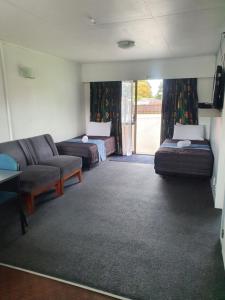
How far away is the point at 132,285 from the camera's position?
5.57 ft

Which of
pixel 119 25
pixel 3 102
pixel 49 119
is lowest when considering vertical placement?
pixel 49 119

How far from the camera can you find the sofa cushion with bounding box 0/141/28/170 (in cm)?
334

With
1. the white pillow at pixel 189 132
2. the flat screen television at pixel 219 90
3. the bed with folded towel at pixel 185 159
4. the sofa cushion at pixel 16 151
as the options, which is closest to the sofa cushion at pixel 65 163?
the sofa cushion at pixel 16 151

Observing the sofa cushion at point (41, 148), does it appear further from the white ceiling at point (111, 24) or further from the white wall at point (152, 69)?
the white wall at point (152, 69)

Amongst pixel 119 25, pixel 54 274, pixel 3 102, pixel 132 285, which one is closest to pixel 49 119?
pixel 3 102

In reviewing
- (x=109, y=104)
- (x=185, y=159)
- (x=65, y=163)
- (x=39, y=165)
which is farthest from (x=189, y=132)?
(x=39, y=165)

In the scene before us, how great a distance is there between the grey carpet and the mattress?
1.12ft

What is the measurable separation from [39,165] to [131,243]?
6.47 ft

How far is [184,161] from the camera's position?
380cm

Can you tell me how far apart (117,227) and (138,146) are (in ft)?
13.0

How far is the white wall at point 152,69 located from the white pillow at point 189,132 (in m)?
1.16

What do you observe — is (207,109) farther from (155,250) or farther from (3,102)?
(3,102)

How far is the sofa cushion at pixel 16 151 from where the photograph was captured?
10.9 feet

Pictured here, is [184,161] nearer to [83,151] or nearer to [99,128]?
[83,151]
